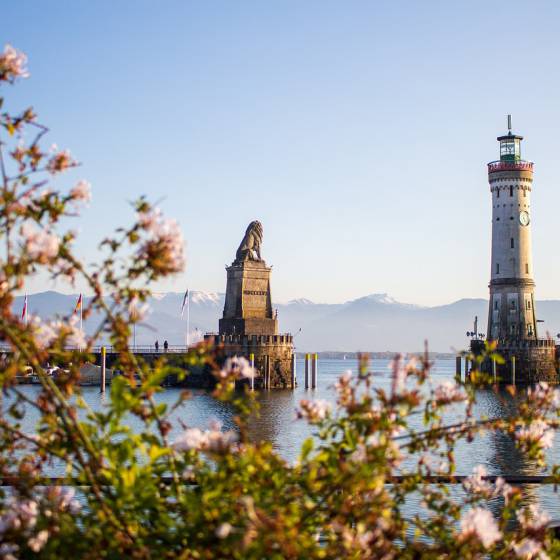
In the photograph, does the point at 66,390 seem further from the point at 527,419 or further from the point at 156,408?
the point at 527,419

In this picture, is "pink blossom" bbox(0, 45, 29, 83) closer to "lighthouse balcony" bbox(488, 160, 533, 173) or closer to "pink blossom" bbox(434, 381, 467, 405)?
"pink blossom" bbox(434, 381, 467, 405)

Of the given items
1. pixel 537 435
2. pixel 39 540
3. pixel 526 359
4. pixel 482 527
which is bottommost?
pixel 526 359

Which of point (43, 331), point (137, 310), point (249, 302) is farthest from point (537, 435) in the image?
point (249, 302)

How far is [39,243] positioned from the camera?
562 centimetres

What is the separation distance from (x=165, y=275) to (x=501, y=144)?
99.2m

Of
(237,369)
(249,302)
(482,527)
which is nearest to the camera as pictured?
(482,527)

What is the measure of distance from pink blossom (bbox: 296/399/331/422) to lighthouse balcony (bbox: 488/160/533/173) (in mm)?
94636

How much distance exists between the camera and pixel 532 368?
315ft

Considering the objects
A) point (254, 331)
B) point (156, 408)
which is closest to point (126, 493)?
point (156, 408)

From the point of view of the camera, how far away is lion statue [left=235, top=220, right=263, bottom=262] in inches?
3752

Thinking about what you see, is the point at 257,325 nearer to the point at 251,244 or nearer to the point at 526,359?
the point at 251,244

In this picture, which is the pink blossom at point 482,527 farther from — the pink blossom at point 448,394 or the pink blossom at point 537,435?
the pink blossom at point 537,435

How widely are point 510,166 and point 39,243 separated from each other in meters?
95.7

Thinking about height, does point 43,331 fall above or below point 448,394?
above
